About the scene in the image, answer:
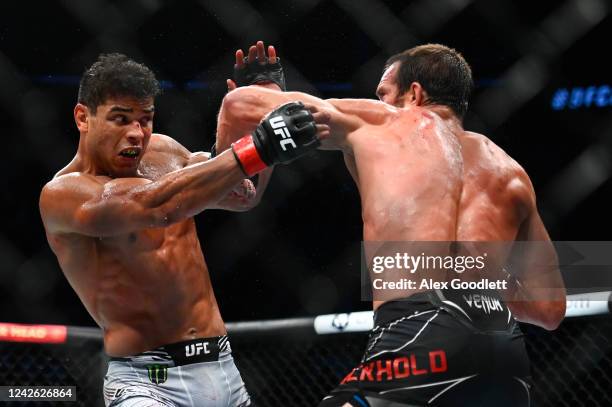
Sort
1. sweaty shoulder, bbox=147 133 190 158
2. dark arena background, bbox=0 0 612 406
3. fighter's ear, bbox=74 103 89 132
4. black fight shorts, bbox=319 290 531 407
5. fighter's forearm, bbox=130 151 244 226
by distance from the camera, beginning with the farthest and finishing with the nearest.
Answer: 1. dark arena background, bbox=0 0 612 406
2. sweaty shoulder, bbox=147 133 190 158
3. fighter's ear, bbox=74 103 89 132
4. fighter's forearm, bbox=130 151 244 226
5. black fight shorts, bbox=319 290 531 407

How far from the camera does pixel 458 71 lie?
2248mm

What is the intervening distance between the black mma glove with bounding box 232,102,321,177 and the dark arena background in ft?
9.10

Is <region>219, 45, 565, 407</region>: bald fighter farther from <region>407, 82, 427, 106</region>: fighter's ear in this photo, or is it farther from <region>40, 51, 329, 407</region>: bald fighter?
<region>40, 51, 329, 407</region>: bald fighter

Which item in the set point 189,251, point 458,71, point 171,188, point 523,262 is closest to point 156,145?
point 189,251

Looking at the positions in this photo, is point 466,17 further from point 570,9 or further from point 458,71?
point 458,71

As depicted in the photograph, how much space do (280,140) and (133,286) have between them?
0.65 metres

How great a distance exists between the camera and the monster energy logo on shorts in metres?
2.25

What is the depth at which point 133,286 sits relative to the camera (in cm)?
228

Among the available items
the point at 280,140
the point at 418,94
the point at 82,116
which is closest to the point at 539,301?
the point at 418,94

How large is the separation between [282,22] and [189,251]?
268 centimetres

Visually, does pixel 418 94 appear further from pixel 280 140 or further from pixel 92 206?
pixel 92 206

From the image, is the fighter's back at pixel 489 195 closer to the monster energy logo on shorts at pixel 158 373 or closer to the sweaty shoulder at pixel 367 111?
the sweaty shoulder at pixel 367 111

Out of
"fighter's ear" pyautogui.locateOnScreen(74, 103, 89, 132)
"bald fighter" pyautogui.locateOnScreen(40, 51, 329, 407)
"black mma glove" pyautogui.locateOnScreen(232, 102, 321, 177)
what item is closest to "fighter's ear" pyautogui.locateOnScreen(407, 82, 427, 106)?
"black mma glove" pyautogui.locateOnScreen(232, 102, 321, 177)

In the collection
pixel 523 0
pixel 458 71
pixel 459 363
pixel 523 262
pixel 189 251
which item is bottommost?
pixel 459 363
